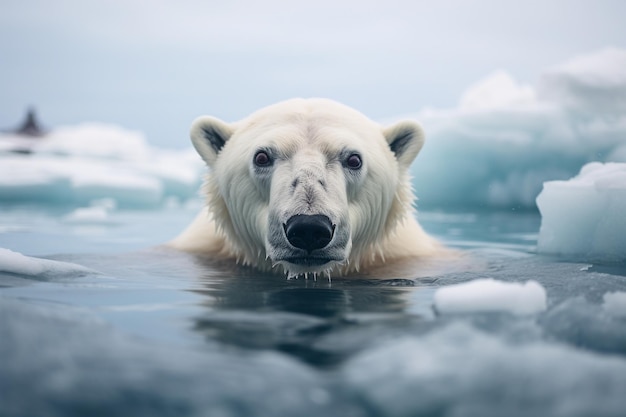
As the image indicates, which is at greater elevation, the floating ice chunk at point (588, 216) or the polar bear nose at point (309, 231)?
the floating ice chunk at point (588, 216)

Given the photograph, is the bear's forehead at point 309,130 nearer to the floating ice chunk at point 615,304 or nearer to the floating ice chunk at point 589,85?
the floating ice chunk at point 615,304

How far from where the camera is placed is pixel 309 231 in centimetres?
287

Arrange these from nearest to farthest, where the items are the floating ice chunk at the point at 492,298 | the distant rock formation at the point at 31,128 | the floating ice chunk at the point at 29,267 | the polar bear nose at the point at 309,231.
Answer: the floating ice chunk at the point at 492,298
the polar bear nose at the point at 309,231
the floating ice chunk at the point at 29,267
the distant rock formation at the point at 31,128

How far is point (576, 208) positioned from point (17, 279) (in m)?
3.66

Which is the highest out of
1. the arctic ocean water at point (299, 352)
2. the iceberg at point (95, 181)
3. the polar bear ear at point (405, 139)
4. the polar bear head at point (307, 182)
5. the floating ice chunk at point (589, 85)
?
the floating ice chunk at point (589, 85)

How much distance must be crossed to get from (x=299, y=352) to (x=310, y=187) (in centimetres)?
116

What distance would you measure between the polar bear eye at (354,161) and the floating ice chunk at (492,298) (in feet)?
3.72

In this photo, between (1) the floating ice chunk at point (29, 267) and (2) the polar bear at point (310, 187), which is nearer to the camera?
(2) the polar bear at point (310, 187)

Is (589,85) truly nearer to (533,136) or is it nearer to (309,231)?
(533,136)

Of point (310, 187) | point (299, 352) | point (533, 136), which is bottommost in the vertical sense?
point (299, 352)

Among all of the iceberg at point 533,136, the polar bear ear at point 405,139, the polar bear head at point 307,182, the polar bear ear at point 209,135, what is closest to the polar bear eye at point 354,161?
the polar bear head at point 307,182

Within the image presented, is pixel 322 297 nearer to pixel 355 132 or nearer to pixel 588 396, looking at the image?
pixel 355 132

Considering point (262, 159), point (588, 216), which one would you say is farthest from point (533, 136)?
point (262, 159)

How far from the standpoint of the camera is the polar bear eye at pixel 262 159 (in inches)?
134
